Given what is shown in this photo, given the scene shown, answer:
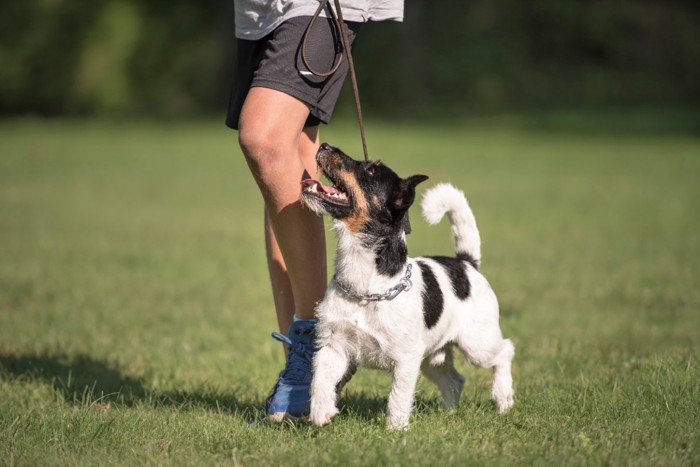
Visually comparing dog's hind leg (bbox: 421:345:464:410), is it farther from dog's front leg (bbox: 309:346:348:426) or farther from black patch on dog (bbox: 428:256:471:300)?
dog's front leg (bbox: 309:346:348:426)

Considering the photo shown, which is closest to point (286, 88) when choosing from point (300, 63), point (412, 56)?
point (300, 63)

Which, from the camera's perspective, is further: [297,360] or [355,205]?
[297,360]

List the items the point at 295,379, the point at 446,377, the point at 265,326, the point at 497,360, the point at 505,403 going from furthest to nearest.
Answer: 1. the point at 265,326
2. the point at 446,377
3. the point at 497,360
4. the point at 505,403
5. the point at 295,379

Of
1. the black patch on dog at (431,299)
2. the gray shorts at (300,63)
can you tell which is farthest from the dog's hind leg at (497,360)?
the gray shorts at (300,63)

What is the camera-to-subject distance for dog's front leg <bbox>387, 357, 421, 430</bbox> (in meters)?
4.13

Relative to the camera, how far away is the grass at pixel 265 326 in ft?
13.0

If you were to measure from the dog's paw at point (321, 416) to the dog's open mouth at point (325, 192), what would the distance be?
951 millimetres

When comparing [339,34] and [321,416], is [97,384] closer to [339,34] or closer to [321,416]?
[321,416]

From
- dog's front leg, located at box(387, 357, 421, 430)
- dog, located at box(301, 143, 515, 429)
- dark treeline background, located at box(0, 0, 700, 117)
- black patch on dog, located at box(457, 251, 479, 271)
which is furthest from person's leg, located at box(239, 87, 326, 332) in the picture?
dark treeline background, located at box(0, 0, 700, 117)

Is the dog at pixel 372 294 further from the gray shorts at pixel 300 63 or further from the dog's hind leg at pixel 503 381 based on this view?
the dog's hind leg at pixel 503 381

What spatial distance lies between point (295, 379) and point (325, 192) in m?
0.95

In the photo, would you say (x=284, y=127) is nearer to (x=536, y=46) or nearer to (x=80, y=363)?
(x=80, y=363)

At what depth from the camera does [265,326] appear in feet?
24.5

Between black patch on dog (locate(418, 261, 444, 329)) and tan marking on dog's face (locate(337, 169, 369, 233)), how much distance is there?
45 cm
